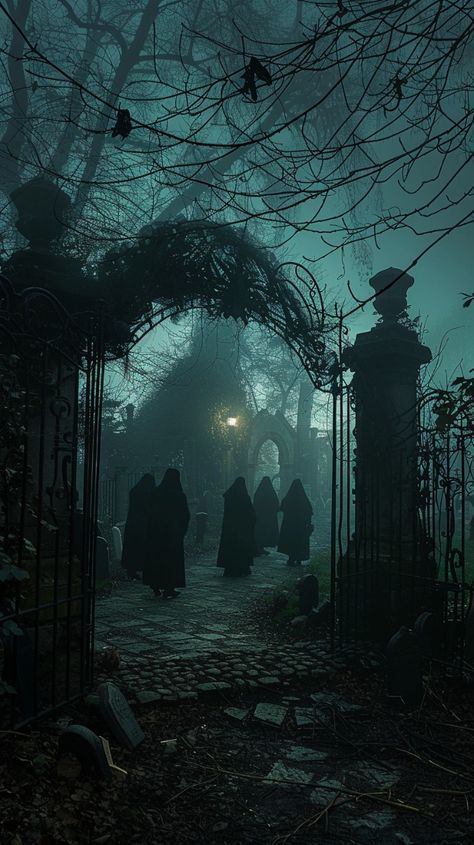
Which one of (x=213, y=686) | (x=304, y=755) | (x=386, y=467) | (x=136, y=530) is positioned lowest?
(x=304, y=755)

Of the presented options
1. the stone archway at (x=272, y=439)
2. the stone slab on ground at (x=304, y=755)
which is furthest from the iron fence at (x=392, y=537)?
the stone archway at (x=272, y=439)

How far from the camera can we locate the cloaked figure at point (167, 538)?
1004 centimetres

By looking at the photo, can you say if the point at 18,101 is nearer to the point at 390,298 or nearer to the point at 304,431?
the point at 390,298

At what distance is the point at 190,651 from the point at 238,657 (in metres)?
0.61

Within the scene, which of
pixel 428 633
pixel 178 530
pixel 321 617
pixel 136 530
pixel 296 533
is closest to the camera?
pixel 428 633

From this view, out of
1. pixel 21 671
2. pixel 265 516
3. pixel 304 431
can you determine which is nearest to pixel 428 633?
pixel 21 671

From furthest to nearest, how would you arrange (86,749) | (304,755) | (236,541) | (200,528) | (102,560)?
1. (200,528)
2. (236,541)
3. (102,560)
4. (304,755)
5. (86,749)

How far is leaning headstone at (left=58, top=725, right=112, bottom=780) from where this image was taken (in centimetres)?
349

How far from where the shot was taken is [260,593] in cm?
1049

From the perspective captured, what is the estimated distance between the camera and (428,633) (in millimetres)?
5914

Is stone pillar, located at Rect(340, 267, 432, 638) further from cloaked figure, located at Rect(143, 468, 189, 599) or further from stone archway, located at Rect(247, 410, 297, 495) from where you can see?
stone archway, located at Rect(247, 410, 297, 495)

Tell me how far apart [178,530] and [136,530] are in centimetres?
169

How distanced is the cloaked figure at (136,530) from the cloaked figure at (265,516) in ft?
17.2

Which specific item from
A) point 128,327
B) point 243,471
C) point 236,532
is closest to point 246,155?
point 236,532
